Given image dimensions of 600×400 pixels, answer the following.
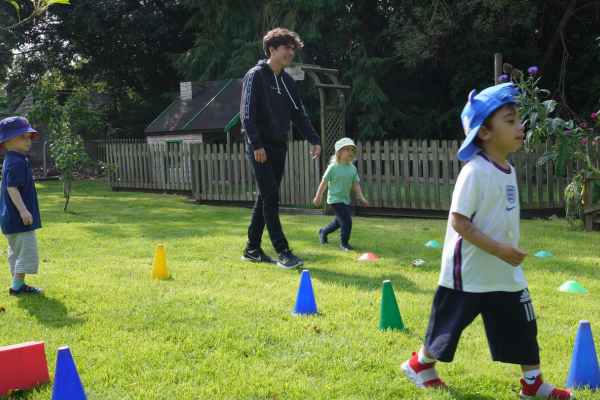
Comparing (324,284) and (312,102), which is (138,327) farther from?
(312,102)

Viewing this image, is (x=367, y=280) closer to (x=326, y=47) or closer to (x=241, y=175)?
(x=241, y=175)

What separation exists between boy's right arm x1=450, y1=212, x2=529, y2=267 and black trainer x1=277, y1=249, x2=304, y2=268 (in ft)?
10.9

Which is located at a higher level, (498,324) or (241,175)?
(241,175)

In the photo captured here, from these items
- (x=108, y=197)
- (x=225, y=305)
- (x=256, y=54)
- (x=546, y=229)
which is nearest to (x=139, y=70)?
(x=256, y=54)

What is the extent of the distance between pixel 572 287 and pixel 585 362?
7.19ft

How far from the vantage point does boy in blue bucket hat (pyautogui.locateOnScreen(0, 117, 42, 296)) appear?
485 centimetres

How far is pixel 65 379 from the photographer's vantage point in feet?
8.44

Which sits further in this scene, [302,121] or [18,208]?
[302,121]

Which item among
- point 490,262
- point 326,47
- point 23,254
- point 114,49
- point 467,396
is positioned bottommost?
point 467,396

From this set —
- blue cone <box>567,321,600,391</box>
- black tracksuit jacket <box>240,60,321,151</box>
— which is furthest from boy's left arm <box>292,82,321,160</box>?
blue cone <box>567,321,600,391</box>

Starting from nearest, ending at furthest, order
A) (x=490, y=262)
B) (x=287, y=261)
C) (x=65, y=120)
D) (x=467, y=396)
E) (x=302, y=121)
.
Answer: (x=490, y=262), (x=467, y=396), (x=287, y=261), (x=302, y=121), (x=65, y=120)

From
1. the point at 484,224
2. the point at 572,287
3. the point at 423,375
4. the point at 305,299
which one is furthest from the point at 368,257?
the point at 484,224

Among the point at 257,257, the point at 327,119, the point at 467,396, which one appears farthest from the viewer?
the point at 327,119

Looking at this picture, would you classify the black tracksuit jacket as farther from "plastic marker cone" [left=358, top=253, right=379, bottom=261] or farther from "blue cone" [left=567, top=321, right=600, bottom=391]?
"blue cone" [left=567, top=321, right=600, bottom=391]
